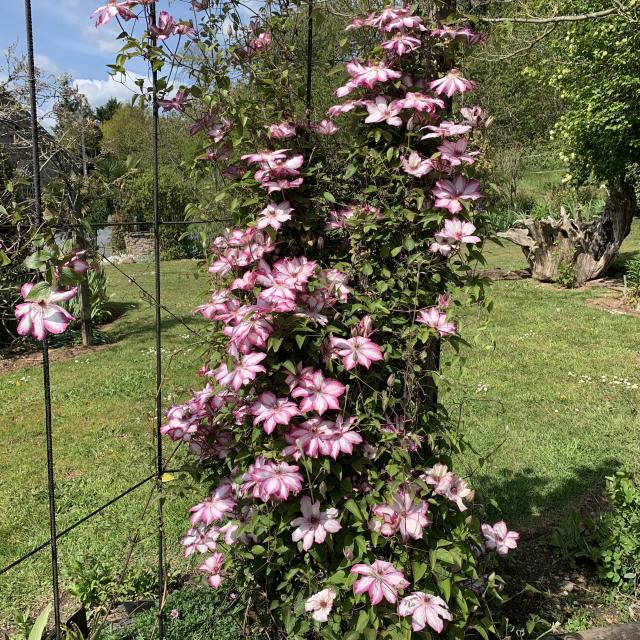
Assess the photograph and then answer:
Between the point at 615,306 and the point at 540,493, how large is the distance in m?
5.25

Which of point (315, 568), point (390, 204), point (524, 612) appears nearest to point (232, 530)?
point (315, 568)

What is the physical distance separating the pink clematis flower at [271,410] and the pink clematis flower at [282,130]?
2.19 feet

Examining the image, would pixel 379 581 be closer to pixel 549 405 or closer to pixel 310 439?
pixel 310 439

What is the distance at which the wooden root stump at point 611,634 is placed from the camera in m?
1.85

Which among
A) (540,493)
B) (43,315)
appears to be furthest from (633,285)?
(43,315)

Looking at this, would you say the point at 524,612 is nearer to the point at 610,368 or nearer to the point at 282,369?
the point at 282,369

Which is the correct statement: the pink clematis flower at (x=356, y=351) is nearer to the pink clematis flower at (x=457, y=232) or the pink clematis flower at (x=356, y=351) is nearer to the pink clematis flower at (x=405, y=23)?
the pink clematis flower at (x=457, y=232)

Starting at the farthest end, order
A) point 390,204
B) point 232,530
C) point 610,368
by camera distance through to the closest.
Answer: point 610,368 < point 232,530 < point 390,204

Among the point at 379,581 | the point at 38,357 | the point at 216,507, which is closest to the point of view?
the point at 379,581

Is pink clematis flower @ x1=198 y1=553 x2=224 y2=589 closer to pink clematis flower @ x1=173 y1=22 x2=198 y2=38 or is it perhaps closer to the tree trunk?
pink clematis flower @ x1=173 y1=22 x2=198 y2=38

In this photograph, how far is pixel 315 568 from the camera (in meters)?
1.68

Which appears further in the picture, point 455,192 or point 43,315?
point 455,192

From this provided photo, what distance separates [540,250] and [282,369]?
28.1 ft

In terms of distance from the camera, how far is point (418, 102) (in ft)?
4.85
